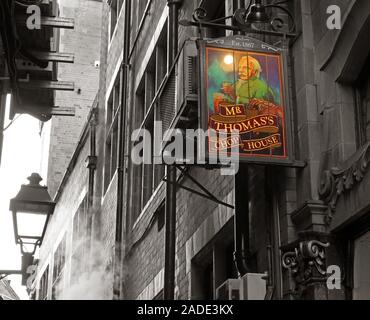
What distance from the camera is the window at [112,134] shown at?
21.3m

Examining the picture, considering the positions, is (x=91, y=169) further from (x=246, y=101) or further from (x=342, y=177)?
(x=342, y=177)

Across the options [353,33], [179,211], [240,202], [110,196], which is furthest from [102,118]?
[353,33]

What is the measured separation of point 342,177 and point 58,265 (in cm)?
2265

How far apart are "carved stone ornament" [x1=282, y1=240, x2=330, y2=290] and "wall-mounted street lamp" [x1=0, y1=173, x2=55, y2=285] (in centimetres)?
280

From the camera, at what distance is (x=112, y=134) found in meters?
21.6

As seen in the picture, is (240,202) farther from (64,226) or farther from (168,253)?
(64,226)

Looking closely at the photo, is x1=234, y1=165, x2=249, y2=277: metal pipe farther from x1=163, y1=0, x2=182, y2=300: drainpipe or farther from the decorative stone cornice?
x1=163, y1=0, x2=182, y2=300: drainpipe

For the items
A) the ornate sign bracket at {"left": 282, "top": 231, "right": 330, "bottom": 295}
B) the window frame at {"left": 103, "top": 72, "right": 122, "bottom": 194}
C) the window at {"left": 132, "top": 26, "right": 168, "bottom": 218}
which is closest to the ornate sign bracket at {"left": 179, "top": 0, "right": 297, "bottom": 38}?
the ornate sign bracket at {"left": 282, "top": 231, "right": 330, "bottom": 295}

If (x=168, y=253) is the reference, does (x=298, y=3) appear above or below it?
above

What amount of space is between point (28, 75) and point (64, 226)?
1826cm

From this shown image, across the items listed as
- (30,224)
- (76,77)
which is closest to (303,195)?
(30,224)

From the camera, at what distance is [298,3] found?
9.20 metres

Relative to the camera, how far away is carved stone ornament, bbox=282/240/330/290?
25.6 ft
